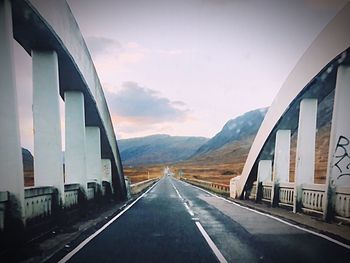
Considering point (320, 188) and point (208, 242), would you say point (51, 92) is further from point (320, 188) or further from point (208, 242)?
point (320, 188)

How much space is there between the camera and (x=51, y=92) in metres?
11.0

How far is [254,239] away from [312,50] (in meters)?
8.09

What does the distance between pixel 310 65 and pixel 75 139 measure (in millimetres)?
9211

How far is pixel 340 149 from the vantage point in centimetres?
1194

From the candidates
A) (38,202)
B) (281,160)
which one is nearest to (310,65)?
(281,160)

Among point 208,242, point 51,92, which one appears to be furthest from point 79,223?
point 208,242

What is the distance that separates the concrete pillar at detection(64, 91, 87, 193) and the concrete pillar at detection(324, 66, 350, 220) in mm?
8775

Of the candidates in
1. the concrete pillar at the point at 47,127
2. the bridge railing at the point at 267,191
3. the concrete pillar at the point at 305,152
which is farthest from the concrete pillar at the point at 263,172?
the concrete pillar at the point at 47,127

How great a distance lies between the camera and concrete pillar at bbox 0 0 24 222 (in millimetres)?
7371

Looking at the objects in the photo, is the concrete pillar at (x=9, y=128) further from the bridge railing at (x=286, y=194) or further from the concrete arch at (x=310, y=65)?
the bridge railing at (x=286, y=194)

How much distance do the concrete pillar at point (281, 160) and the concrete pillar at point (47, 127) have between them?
10825 millimetres

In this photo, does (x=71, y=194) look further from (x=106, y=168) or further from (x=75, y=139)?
(x=106, y=168)

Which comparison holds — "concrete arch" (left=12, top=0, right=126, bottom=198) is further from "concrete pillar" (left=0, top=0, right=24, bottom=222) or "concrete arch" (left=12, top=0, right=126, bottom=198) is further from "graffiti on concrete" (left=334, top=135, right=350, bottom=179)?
"graffiti on concrete" (left=334, top=135, right=350, bottom=179)

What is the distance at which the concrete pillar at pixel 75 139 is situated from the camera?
14547mm
